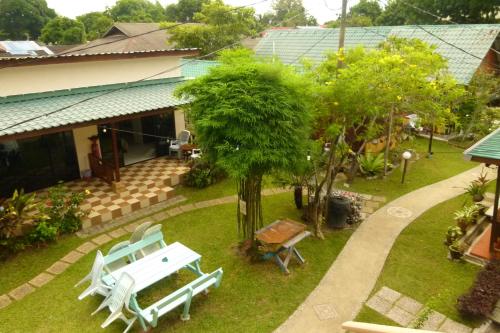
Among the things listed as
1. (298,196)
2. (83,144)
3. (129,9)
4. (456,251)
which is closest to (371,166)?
(298,196)

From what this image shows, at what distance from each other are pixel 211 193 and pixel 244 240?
148 inches

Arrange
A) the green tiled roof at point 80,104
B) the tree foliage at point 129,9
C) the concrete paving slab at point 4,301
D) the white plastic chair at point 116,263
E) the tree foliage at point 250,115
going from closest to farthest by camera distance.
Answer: the tree foliage at point 250,115, the concrete paving slab at point 4,301, the white plastic chair at point 116,263, the green tiled roof at point 80,104, the tree foliage at point 129,9

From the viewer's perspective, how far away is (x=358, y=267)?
809 cm

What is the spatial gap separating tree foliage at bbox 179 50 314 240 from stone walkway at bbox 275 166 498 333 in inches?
108

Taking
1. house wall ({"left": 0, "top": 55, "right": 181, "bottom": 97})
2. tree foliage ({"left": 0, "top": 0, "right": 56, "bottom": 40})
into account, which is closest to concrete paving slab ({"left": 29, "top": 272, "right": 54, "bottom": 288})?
house wall ({"left": 0, "top": 55, "right": 181, "bottom": 97})

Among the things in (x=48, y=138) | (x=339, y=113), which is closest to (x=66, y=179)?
(x=48, y=138)

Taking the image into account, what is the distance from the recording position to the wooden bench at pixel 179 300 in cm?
592

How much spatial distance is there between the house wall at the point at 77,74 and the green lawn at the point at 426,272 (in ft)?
35.7

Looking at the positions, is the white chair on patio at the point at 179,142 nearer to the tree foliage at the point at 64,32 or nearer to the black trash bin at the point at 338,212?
the black trash bin at the point at 338,212

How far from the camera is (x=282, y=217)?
412 inches

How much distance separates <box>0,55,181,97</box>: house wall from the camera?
10.7 meters

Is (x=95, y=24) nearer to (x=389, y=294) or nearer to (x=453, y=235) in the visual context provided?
(x=453, y=235)

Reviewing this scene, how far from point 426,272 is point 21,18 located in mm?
78132

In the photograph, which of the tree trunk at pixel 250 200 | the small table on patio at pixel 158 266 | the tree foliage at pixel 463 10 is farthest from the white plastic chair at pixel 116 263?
the tree foliage at pixel 463 10
